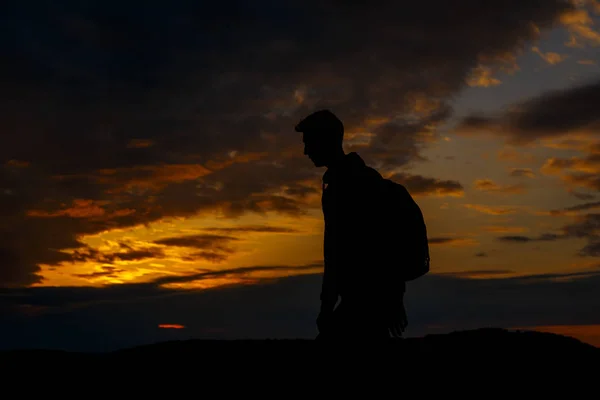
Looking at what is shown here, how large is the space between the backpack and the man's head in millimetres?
715

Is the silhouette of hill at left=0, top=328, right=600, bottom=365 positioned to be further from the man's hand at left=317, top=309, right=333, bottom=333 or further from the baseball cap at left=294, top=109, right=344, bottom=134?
the baseball cap at left=294, top=109, right=344, bottom=134

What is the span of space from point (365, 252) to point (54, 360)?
23.3 ft

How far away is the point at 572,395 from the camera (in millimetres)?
9156

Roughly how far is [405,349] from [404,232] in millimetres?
2168

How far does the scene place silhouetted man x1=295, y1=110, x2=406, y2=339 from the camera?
25.9ft

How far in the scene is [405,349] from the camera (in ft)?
30.9

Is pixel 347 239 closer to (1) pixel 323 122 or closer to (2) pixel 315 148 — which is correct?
(2) pixel 315 148

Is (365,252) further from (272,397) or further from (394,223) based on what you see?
(272,397)

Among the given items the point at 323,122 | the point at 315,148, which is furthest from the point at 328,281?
the point at 323,122

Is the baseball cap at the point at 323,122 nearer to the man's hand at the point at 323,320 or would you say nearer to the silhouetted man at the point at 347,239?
the silhouetted man at the point at 347,239

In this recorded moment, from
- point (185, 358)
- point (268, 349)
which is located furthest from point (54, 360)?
point (268, 349)

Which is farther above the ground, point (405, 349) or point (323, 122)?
point (323, 122)

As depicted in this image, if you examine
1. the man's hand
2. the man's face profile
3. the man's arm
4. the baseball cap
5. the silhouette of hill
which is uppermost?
the baseball cap

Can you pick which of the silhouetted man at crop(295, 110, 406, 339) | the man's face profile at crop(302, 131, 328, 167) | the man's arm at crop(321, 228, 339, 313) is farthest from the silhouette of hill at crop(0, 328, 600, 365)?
the man's face profile at crop(302, 131, 328, 167)
